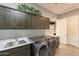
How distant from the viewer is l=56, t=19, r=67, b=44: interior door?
5.34 ft

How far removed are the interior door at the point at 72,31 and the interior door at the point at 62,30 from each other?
0.08 meters

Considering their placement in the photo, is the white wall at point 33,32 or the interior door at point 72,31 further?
the interior door at point 72,31

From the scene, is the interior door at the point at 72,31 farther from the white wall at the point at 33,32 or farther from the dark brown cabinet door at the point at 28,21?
the dark brown cabinet door at the point at 28,21

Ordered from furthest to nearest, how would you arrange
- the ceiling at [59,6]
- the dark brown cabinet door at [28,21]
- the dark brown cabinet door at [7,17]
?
the dark brown cabinet door at [28,21]
the dark brown cabinet door at [7,17]
the ceiling at [59,6]

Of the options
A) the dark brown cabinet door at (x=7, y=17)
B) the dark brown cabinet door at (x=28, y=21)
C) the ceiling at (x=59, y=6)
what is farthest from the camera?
the dark brown cabinet door at (x=28, y=21)

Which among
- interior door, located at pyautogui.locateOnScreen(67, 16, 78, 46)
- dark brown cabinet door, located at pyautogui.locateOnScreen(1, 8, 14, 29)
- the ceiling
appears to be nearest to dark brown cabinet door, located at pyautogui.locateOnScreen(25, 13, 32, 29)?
dark brown cabinet door, located at pyautogui.locateOnScreen(1, 8, 14, 29)

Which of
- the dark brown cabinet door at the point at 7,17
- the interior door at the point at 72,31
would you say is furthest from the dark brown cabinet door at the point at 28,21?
the interior door at the point at 72,31

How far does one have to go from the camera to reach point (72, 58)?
3.47ft

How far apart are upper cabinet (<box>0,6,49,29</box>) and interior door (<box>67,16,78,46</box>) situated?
1.51 feet

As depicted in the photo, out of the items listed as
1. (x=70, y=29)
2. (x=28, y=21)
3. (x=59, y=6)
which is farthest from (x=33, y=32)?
(x=70, y=29)

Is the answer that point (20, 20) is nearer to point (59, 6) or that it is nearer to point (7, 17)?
point (7, 17)

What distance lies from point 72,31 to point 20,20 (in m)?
1.02

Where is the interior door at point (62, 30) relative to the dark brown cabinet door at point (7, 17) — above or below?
below

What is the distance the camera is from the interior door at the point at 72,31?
5.34 feet
